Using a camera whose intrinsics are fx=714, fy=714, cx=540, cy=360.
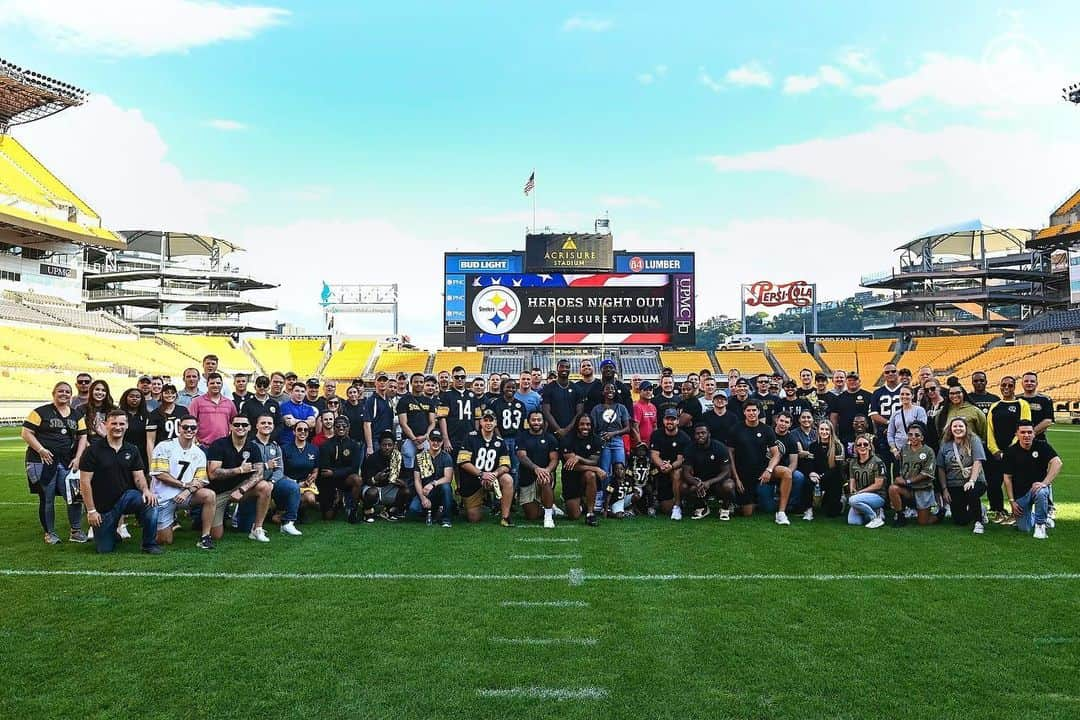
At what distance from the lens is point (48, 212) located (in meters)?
39.5

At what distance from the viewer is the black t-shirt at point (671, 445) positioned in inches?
324

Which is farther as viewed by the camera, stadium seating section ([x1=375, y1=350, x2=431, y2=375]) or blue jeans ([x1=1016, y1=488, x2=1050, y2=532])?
stadium seating section ([x1=375, y1=350, x2=431, y2=375])

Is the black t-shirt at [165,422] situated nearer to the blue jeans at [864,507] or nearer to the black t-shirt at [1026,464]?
the blue jeans at [864,507]

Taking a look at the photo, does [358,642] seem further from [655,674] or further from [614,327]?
[614,327]

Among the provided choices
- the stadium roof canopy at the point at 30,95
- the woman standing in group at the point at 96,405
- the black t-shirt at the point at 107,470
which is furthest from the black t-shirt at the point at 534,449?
the stadium roof canopy at the point at 30,95

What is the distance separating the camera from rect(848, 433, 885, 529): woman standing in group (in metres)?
7.64

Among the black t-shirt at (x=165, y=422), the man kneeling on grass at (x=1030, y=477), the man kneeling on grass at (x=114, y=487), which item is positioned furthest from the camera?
the black t-shirt at (x=165, y=422)

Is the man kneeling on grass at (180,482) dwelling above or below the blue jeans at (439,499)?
above

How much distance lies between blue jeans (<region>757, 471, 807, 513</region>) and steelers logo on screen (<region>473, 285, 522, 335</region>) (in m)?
24.4

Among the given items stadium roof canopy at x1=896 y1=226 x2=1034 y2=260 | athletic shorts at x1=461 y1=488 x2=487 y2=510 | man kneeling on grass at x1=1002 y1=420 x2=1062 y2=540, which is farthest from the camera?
stadium roof canopy at x1=896 y1=226 x2=1034 y2=260

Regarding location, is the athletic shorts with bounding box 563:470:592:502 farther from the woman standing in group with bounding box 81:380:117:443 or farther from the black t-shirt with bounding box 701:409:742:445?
the woman standing in group with bounding box 81:380:117:443

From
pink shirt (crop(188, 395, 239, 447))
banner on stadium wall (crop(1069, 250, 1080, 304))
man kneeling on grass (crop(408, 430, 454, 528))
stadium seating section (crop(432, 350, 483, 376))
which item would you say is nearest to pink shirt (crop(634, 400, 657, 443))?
man kneeling on grass (crop(408, 430, 454, 528))

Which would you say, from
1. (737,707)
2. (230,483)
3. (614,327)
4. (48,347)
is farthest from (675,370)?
(737,707)

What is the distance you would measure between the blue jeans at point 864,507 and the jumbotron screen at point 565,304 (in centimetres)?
2462
